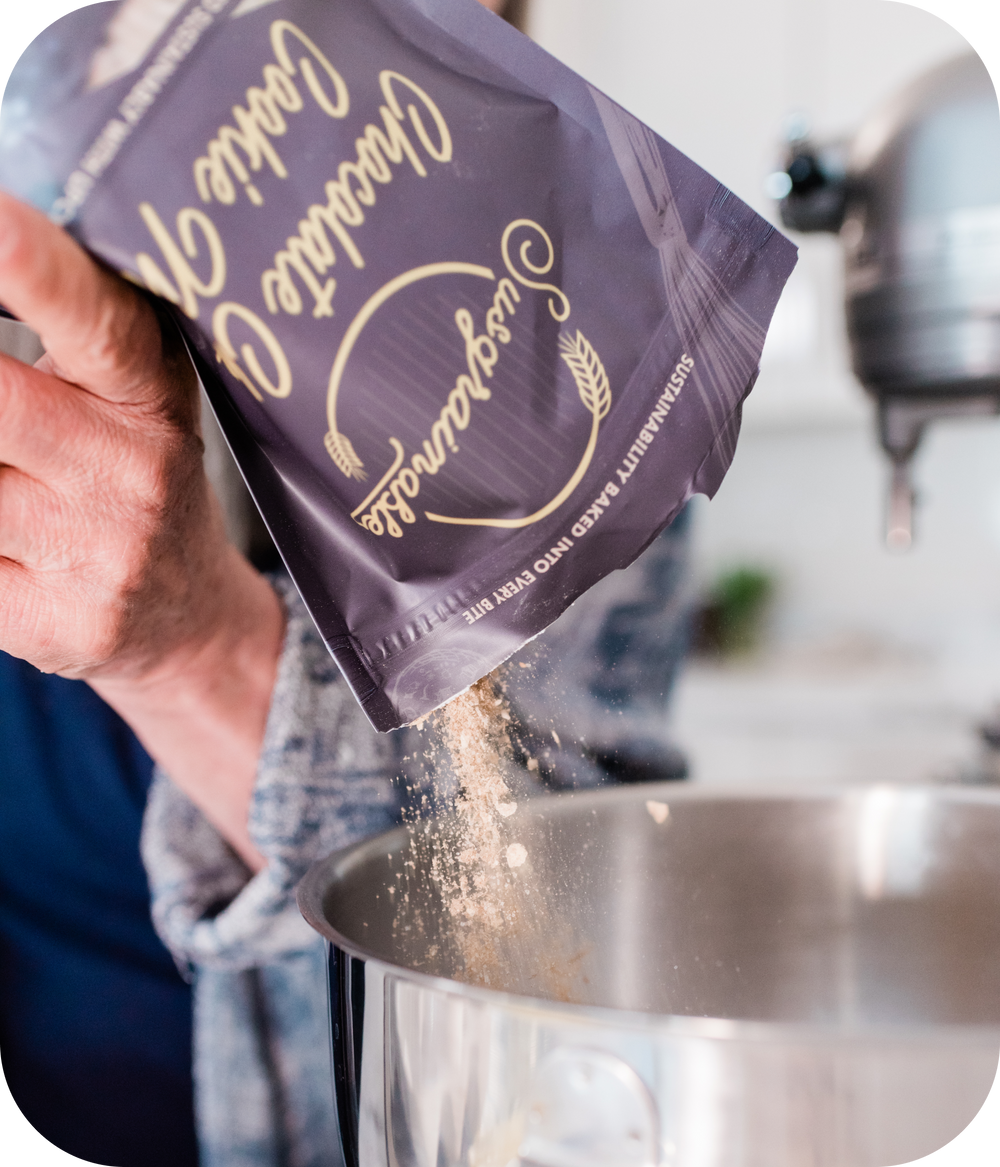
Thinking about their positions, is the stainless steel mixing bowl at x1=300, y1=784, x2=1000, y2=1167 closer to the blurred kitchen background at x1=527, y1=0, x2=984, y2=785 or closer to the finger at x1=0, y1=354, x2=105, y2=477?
the finger at x1=0, y1=354, x2=105, y2=477

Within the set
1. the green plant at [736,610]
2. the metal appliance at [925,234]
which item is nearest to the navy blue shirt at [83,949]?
the metal appliance at [925,234]

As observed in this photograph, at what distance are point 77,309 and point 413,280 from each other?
9 centimetres

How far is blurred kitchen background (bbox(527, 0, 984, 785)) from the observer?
152 cm

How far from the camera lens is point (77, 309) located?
0.25 meters

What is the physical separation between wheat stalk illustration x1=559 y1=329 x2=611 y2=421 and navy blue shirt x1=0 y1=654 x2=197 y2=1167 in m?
0.45

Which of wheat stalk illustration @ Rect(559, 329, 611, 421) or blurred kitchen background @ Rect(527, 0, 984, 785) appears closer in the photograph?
wheat stalk illustration @ Rect(559, 329, 611, 421)

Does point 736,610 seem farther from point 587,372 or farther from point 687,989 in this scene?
point 587,372

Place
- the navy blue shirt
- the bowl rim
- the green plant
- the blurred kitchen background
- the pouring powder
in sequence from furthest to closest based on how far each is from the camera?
the green plant < the blurred kitchen background < the navy blue shirt < the pouring powder < the bowl rim

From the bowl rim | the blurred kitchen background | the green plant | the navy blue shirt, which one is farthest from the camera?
the green plant

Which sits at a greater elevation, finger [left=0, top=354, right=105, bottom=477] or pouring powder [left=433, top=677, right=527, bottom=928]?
finger [left=0, top=354, right=105, bottom=477]

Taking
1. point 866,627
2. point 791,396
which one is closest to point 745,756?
point 866,627

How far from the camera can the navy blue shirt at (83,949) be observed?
23.1 inches

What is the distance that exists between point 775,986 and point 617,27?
159 cm

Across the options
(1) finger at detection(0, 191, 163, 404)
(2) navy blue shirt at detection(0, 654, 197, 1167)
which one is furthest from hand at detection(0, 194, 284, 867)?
(2) navy blue shirt at detection(0, 654, 197, 1167)
